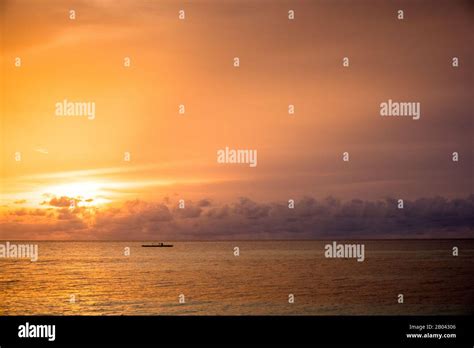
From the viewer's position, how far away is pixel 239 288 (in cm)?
4662

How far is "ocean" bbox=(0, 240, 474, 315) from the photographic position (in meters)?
37.1

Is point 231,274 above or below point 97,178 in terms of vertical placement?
below

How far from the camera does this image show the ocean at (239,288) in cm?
3706
